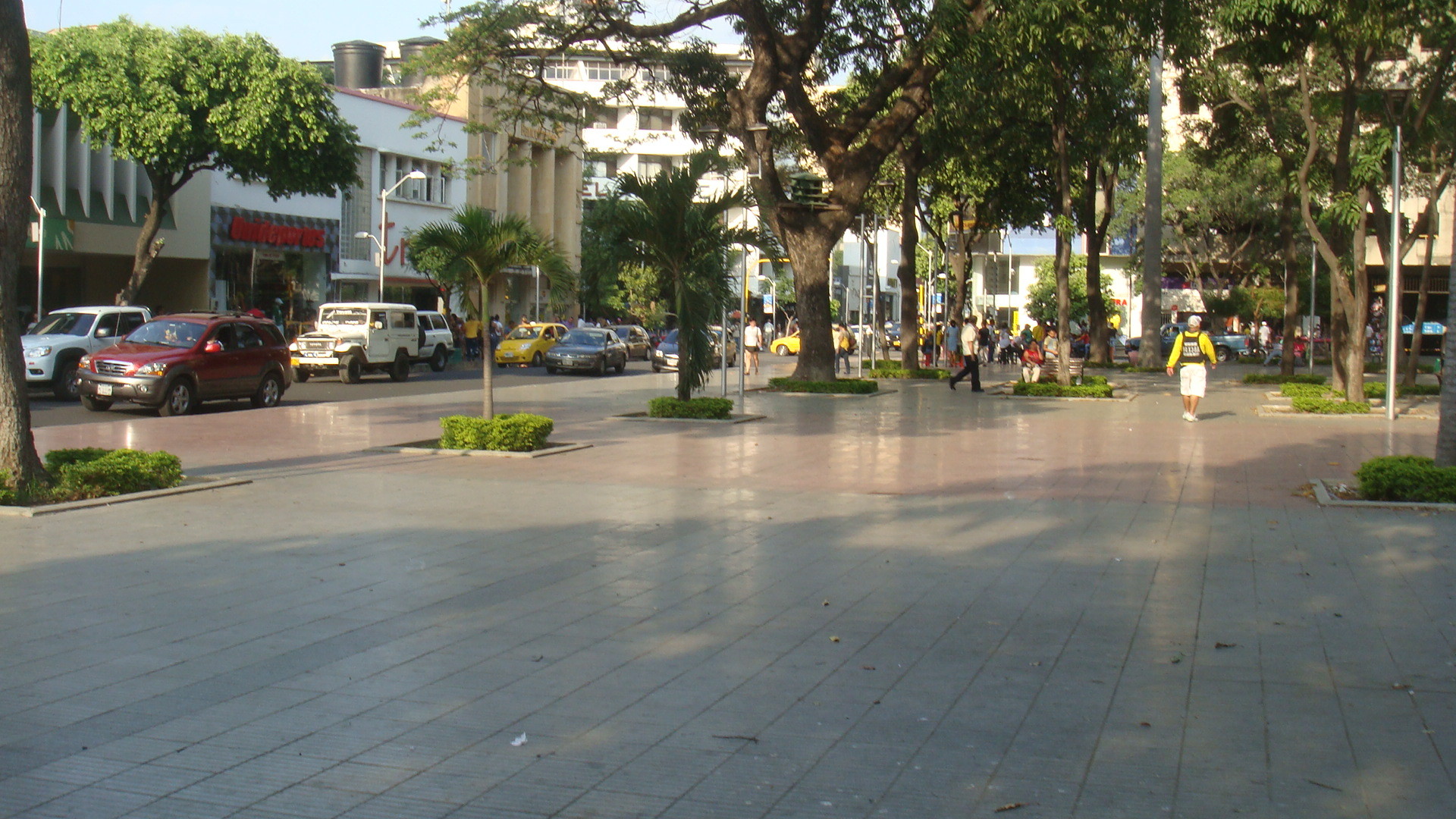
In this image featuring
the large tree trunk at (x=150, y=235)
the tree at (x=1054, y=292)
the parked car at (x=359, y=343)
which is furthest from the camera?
the tree at (x=1054, y=292)

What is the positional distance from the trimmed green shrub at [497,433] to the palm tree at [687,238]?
5231 mm

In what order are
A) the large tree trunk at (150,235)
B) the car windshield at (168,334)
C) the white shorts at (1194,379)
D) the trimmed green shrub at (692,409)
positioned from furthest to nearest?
the large tree trunk at (150,235) < the car windshield at (168,334) < the white shorts at (1194,379) < the trimmed green shrub at (692,409)

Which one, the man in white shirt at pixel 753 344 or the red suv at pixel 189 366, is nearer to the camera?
the red suv at pixel 189 366

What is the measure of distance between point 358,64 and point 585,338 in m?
24.0

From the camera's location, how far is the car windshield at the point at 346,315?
31719mm

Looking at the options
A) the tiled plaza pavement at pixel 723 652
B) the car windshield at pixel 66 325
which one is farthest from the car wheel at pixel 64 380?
the tiled plaza pavement at pixel 723 652

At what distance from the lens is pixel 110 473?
35.5 feet

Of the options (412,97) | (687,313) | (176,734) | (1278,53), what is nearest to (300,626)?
(176,734)

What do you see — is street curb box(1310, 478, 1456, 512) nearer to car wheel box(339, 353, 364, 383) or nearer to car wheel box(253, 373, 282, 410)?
car wheel box(253, 373, 282, 410)

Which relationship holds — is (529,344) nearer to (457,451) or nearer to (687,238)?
(687,238)

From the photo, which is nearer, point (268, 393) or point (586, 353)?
point (268, 393)

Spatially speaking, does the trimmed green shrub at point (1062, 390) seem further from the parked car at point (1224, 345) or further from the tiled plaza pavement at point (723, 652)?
the parked car at point (1224, 345)

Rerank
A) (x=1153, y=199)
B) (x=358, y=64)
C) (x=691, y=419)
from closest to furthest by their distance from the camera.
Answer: (x=691, y=419) < (x=1153, y=199) < (x=358, y=64)

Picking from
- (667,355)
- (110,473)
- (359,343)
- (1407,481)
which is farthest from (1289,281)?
(110,473)
